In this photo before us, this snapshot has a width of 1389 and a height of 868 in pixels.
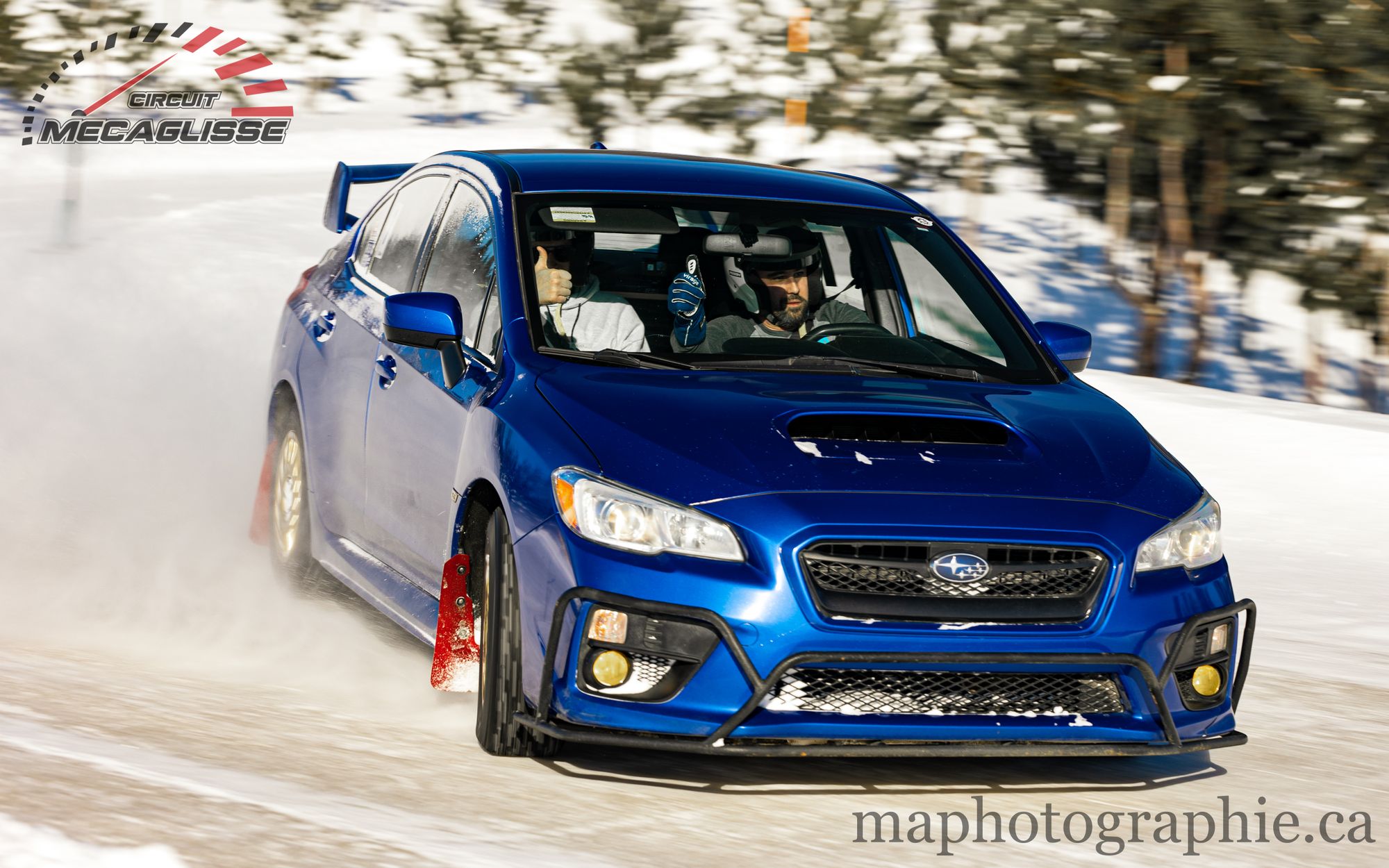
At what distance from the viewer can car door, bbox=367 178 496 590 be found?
5719 mm

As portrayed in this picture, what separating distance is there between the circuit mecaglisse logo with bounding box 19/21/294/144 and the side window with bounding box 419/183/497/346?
15.7 metres

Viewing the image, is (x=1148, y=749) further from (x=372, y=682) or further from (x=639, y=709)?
(x=372, y=682)

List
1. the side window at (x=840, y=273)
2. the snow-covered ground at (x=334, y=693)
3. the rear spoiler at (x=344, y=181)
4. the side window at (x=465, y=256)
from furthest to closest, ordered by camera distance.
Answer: the rear spoiler at (x=344, y=181)
the side window at (x=840, y=273)
the side window at (x=465, y=256)
the snow-covered ground at (x=334, y=693)

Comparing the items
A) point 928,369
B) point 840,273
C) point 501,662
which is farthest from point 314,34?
point 501,662

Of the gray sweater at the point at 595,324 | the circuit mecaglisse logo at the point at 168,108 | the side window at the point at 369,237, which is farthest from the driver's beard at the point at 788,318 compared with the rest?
the circuit mecaglisse logo at the point at 168,108

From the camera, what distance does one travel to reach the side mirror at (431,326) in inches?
224

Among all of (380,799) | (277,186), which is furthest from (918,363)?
(277,186)

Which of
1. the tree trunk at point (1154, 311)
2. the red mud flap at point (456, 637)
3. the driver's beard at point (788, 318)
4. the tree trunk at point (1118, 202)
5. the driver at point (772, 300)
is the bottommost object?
the tree trunk at point (1154, 311)

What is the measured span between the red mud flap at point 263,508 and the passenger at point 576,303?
232 cm

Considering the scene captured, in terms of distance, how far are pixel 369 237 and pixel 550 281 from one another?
67.6 inches

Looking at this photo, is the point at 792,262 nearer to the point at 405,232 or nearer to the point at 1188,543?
the point at 405,232

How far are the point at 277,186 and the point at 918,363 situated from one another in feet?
50.1

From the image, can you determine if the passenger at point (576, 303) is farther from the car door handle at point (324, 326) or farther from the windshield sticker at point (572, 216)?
the car door handle at point (324, 326)

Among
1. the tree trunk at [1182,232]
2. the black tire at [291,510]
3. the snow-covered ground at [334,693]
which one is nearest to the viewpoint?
the snow-covered ground at [334,693]
